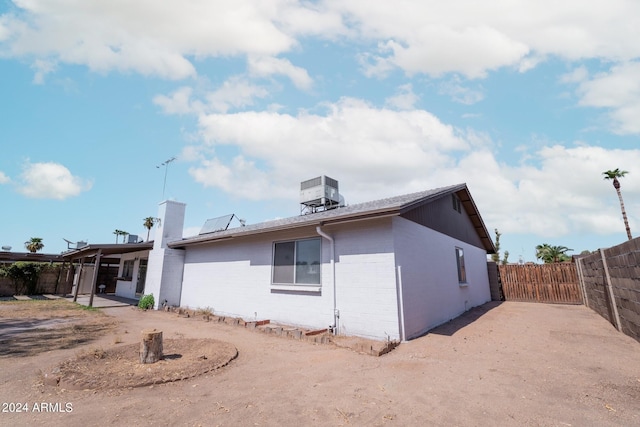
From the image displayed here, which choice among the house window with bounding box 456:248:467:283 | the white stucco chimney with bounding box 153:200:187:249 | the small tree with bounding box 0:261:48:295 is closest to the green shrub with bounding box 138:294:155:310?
the white stucco chimney with bounding box 153:200:187:249

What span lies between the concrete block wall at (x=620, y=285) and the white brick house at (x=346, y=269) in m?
4.18

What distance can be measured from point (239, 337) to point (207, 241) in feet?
18.5

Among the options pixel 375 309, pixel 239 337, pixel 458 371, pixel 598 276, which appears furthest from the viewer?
pixel 598 276

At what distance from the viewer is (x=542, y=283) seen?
15695 millimetres

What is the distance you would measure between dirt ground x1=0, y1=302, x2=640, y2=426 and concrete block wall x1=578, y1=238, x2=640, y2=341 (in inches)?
23.6

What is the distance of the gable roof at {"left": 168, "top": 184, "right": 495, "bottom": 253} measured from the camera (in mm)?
6980

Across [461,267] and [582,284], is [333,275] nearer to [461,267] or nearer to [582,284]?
[461,267]

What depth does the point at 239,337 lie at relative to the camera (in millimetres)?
7805

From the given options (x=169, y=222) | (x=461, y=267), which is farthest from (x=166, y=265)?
(x=461, y=267)

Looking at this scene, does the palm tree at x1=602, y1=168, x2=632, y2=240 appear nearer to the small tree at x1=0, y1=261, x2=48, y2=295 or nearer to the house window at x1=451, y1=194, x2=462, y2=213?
the house window at x1=451, y1=194, x2=462, y2=213

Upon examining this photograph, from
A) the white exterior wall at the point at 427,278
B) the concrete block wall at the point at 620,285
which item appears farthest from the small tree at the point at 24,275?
the concrete block wall at the point at 620,285

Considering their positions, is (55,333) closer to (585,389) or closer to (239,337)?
(239,337)

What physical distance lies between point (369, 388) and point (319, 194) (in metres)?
9.08

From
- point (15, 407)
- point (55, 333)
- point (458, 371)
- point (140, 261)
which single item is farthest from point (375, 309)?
point (140, 261)
